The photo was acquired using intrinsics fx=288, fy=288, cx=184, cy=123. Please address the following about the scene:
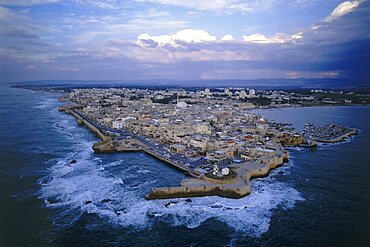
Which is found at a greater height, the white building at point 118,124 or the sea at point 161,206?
the white building at point 118,124

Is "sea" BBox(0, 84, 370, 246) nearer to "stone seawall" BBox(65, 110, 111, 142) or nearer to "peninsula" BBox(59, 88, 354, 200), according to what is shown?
"peninsula" BBox(59, 88, 354, 200)

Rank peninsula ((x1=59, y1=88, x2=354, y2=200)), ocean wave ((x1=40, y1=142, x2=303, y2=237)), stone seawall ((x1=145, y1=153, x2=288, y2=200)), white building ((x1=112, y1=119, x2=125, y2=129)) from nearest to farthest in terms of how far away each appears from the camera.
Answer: ocean wave ((x1=40, y1=142, x2=303, y2=237)), stone seawall ((x1=145, y1=153, x2=288, y2=200)), peninsula ((x1=59, y1=88, x2=354, y2=200)), white building ((x1=112, y1=119, x2=125, y2=129))

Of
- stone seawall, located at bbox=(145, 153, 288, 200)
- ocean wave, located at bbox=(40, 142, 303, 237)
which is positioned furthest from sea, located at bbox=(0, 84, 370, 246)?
stone seawall, located at bbox=(145, 153, 288, 200)

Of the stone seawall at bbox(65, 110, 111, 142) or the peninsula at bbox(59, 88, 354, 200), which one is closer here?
the peninsula at bbox(59, 88, 354, 200)

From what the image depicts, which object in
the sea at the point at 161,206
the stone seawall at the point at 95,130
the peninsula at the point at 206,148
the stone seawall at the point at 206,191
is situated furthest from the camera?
the stone seawall at the point at 95,130

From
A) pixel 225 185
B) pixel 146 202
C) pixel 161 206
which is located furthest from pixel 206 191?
pixel 146 202

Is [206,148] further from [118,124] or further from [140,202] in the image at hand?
[118,124]

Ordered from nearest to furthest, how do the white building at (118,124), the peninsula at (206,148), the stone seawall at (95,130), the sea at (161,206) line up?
the sea at (161,206) → the peninsula at (206,148) → the stone seawall at (95,130) → the white building at (118,124)

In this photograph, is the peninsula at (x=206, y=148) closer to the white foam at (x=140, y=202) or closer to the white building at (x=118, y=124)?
the white building at (x=118, y=124)

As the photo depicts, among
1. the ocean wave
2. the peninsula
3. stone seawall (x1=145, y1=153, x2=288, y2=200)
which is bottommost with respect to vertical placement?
the ocean wave

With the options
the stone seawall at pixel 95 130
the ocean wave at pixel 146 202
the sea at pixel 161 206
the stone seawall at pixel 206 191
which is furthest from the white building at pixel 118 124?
the stone seawall at pixel 206 191
